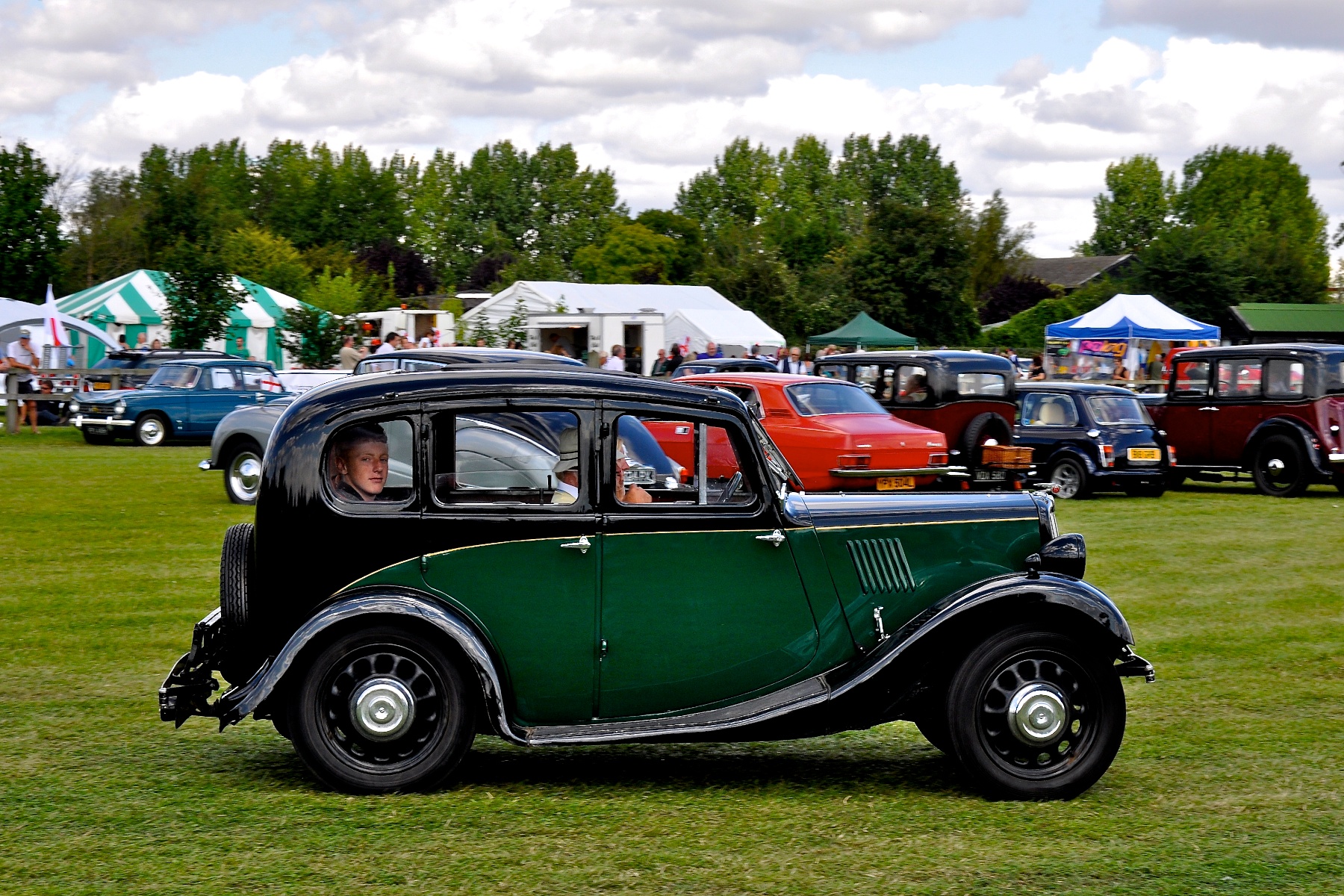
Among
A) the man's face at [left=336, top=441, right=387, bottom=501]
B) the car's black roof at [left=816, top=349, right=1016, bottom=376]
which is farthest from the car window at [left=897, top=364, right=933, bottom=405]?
the man's face at [left=336, top=441, right=387, bottom=501]

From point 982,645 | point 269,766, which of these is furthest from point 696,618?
point 269,766

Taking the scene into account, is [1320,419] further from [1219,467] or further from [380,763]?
[380,763]

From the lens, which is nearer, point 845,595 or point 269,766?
point 845,595

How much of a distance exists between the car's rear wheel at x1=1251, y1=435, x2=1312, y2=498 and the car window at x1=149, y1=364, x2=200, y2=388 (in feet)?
64.7

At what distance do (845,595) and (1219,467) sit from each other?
16573mm

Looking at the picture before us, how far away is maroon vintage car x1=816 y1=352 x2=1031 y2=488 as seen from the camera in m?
19.2

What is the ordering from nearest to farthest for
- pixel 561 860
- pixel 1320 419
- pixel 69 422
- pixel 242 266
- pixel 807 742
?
pixel 561 860, pixel 807 742, pixel 1320 419, pixel 69 422, pixel 242 266

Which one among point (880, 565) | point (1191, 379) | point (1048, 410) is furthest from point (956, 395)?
point (880, 565)

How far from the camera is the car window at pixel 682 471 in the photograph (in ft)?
18.6

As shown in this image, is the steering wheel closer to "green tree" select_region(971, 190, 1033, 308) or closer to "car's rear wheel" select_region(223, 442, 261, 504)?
"car's rear wheel" select_region(223, 442, 261, 504)

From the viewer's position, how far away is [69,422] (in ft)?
109

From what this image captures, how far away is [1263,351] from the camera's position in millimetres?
20062

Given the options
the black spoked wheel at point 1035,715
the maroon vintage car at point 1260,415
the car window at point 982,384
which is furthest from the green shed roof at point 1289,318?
the black spoked wheel at point 1035,715

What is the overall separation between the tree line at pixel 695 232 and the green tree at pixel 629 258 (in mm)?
197
